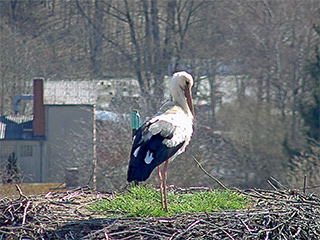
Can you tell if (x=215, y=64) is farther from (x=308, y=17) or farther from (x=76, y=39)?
(x=76, y=39)

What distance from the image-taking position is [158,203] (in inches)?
269

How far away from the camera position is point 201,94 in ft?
88.9

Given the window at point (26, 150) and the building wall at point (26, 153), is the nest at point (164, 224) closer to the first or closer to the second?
the building wall at point (26, 153)

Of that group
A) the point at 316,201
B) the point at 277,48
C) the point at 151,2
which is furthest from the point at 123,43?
the point at 316,201

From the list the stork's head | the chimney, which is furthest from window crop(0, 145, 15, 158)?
the stork's head

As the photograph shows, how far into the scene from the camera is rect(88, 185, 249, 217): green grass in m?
6.30

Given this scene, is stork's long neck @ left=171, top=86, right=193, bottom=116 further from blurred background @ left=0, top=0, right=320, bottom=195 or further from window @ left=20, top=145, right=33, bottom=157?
window @ left=20, top=145, right=33, bottom=157

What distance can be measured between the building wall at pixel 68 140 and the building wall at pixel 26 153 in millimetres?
398

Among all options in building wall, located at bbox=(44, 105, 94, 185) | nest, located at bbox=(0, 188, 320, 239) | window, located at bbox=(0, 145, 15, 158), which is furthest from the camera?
window, located at bbox=(0, 145, 15, 158)

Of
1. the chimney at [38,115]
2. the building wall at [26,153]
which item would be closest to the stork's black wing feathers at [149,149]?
the building wall at [26,153]

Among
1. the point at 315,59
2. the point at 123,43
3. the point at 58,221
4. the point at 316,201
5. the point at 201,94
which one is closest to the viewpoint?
the point at 58,221

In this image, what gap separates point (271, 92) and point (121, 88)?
6391 millimetres

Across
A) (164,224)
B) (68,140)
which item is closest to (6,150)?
(68,140)

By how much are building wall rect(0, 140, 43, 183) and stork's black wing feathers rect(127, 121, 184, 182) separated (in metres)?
18.1
